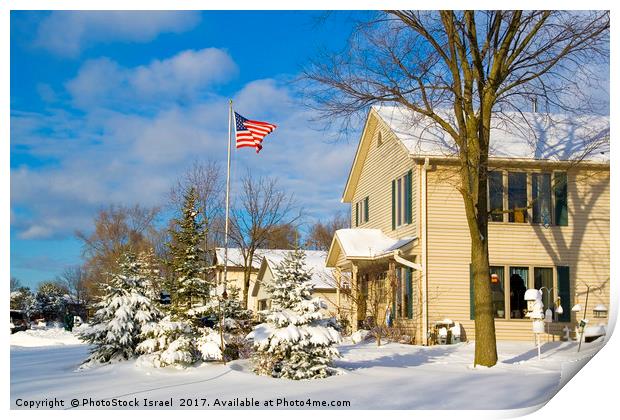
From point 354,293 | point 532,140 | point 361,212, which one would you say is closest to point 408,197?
point 532,140

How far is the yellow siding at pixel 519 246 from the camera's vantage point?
19.2 m

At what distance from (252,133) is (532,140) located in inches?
317

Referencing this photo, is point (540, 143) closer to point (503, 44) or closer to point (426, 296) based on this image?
point (426, 296)

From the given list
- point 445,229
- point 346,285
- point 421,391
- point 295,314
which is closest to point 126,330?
point 295,314

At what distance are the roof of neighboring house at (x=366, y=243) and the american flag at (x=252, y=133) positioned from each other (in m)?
3.88

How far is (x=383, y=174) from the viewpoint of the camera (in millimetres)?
22828

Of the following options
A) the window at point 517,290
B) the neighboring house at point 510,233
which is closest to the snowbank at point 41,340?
the neighboring house at point 510,233

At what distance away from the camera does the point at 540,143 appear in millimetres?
20188

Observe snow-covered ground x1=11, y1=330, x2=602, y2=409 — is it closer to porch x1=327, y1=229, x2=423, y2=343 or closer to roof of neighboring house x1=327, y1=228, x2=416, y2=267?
porch x1=327, y1=229, x2=423, y2=343

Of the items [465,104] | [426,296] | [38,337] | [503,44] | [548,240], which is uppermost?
[503,44]

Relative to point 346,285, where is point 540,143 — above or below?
above

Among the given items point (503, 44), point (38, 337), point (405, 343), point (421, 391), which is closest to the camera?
point (421, 391)

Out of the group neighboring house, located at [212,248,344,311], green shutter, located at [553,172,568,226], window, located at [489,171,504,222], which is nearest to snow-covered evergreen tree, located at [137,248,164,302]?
window, located at [489,171,504,222]

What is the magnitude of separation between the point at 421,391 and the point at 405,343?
8.08 metres
